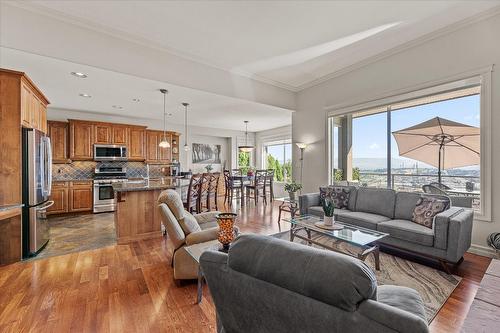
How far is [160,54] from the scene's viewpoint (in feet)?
11.5

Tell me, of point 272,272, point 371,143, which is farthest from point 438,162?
point 272,272

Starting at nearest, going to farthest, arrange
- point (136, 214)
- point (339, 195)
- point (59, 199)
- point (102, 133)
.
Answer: point (136, 214) → point (339, 195) → point (59, 199) → point (102, 133)

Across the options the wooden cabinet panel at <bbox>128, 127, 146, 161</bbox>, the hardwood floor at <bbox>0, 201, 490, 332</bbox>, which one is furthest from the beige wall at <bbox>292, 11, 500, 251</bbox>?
the wooden cabinet panel at <bbox>128, 127, 146, 161</bbox>

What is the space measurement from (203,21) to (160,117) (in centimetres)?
443

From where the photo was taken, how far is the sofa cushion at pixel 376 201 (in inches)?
134

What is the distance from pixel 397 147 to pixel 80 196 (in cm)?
724

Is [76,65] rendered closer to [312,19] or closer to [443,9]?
[312,19]

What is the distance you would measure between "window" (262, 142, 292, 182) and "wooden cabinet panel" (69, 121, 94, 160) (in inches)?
232

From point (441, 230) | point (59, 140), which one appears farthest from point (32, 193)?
point (441, 230)

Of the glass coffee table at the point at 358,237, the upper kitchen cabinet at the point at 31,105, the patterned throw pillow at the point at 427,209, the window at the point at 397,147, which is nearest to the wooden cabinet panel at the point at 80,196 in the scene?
the upper kitchen cabinet at the point at 31,105

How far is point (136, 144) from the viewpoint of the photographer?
648cm

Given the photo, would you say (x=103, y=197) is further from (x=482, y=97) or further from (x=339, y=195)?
(x=482, y=97)

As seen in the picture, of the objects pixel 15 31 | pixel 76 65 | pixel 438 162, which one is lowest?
pixel 438 162

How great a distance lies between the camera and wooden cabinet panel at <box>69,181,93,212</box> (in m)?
5.44
